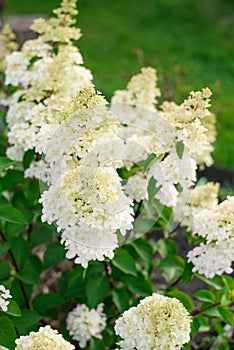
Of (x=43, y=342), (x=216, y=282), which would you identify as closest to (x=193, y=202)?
(x=216, y=282)

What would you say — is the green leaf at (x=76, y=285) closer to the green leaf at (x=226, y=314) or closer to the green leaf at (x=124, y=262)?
the green leaf at (x=124, y=262)

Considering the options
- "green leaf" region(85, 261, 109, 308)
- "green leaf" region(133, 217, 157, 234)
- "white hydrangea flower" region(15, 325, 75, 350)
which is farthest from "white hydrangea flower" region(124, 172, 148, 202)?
"white hydrangea flower" region(15, 325, 75, 350)

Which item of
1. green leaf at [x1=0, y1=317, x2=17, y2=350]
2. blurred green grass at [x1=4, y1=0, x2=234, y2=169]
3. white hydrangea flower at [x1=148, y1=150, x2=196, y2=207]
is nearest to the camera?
green leaf at [x1=0, y1=317, x2=17, y2=350]

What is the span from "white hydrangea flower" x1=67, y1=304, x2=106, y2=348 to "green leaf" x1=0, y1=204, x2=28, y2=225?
541mm

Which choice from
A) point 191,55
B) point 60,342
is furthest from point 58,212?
point 191,55

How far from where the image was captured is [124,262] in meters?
2.47

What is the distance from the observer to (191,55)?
7.66 m

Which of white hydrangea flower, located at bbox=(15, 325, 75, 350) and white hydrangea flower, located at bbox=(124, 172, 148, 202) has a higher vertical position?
white hydrangea flower, located at bbox=(124, 172, 148, 202)

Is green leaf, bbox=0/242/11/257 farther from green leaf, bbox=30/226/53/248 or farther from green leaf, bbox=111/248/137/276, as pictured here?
green leaf, bbox=111/248/137/276

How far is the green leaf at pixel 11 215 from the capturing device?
93.9 inches

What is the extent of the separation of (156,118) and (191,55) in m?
5.36

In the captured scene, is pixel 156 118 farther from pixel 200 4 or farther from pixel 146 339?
pixel 200 4

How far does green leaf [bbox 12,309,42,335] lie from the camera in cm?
248

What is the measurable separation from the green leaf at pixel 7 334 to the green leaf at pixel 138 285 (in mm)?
669
